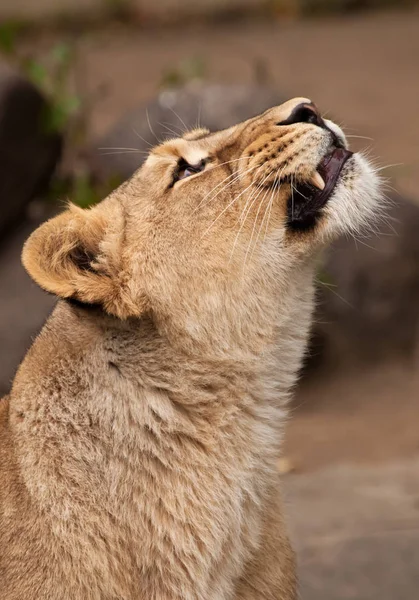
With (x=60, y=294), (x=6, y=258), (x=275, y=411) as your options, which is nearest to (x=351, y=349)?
(x=6, y=258)

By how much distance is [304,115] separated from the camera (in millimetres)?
3295

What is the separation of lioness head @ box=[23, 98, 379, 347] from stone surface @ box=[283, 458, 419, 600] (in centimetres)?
152

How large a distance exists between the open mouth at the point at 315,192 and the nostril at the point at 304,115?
112mm

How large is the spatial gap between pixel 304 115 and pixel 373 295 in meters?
3.59

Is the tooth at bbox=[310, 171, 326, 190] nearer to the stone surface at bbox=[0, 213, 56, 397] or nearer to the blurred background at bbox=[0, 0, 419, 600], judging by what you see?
the blurred background at bbox=[0, 0, 419, 600]

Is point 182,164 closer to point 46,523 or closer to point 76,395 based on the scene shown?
point 76,395

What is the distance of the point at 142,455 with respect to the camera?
3.08 m

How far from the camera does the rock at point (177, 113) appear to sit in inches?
278

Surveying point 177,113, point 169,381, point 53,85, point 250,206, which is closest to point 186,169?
point 250,206

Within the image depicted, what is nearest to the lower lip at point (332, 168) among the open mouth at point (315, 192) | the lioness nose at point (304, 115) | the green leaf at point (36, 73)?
the open mouth at point (315, 192)

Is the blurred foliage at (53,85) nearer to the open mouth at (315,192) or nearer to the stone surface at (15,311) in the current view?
the stone surface at (15,311)

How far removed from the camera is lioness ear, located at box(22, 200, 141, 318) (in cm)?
299

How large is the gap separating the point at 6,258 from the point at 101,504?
3.92 metres

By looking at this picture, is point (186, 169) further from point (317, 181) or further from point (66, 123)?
point (66, 123)
